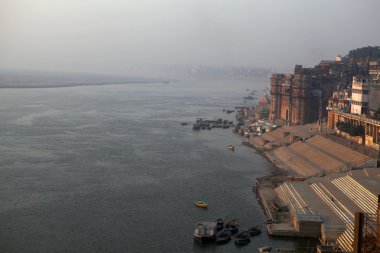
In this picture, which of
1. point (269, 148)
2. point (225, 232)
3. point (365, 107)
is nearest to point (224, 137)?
point (269, 148)

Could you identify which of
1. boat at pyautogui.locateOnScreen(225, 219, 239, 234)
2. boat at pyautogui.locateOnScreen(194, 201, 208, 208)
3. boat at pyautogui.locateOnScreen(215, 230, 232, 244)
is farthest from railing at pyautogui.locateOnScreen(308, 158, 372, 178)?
boat at pyautogui.locateOnScreen(215, 230, 232, 244)

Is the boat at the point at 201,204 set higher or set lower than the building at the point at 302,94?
lower

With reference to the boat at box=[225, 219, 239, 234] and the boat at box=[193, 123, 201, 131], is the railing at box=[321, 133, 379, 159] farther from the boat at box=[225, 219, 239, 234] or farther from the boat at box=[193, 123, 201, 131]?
the boat at box=[193, 123, 201, 131]

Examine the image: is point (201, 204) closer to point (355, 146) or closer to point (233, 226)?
point (233, 226)

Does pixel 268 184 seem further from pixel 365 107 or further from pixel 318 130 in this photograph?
pixel 318 130

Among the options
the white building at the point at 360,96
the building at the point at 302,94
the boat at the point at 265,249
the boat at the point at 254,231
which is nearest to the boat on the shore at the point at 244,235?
the boat at the point at 254,231

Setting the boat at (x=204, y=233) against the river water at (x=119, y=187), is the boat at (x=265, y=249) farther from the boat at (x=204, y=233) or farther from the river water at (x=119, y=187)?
the boat at (x=204, y=233)

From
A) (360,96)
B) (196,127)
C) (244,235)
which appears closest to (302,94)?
(196,127)
